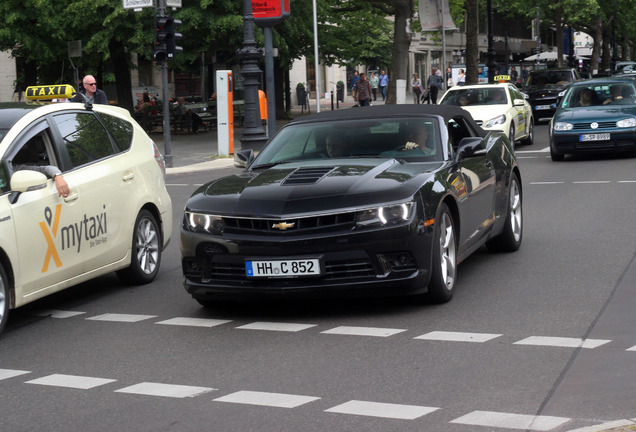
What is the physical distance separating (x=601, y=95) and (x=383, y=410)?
61.2 feet

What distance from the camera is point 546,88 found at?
38094mm

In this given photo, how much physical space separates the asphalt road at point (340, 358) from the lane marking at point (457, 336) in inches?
0.5

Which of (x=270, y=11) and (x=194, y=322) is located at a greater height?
(x=270, y=11)

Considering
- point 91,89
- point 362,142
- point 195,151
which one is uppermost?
point 91,89

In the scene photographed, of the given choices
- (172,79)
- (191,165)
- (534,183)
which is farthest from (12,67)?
(534,183)

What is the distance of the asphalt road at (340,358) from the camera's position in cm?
532

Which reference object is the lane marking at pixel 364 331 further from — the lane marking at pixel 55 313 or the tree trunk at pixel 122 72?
the tree trunk at pixel 122 72

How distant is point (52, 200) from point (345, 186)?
2.17 meters

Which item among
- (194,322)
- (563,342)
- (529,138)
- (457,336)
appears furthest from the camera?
(529,138)

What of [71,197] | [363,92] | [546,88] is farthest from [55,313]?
[363,92]

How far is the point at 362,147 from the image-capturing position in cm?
883

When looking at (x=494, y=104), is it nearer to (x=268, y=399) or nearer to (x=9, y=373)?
(x=9, y=373)

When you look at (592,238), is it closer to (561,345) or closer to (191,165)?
(561,345)

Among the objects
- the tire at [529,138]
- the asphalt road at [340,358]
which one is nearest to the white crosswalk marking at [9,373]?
the asphalt road at [340,358]
